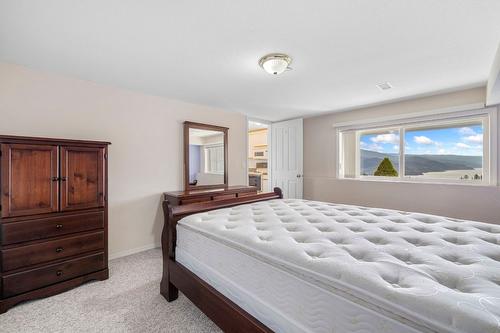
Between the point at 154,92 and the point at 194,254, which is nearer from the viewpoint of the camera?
the point at 194,254

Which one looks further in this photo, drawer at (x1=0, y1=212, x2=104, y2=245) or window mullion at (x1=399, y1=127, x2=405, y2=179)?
window mullion at (x1=399, y1=127, x2=405, y2=179)

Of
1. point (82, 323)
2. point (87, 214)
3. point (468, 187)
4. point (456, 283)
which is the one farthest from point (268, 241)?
point (468, 187)

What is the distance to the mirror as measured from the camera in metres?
3.68

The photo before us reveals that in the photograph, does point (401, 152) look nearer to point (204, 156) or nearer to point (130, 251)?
point (204, 156)

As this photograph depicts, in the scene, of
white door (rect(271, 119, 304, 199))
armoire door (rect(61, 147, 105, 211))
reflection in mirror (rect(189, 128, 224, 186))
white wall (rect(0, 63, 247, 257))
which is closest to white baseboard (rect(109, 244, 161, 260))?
white wall (rect(0, 63, 247, 257))

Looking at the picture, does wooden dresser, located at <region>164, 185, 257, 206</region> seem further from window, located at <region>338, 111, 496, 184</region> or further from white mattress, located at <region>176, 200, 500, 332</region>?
window, located at <region>338, 111, 496, 184</region>

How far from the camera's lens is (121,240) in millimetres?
3021

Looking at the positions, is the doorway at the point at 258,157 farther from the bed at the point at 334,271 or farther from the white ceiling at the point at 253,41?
the bed at the point at 334,271

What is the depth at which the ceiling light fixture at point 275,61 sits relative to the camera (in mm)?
2109

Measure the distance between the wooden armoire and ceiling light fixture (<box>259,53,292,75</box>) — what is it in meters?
1.88

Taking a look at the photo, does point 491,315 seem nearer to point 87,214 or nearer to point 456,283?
point 456,283

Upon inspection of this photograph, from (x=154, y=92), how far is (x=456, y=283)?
3.47 meters

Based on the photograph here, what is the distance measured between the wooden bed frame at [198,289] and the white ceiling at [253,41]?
4.65ft

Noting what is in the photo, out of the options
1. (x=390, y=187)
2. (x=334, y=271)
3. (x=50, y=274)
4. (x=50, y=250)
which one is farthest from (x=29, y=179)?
(x=390, y=187)
